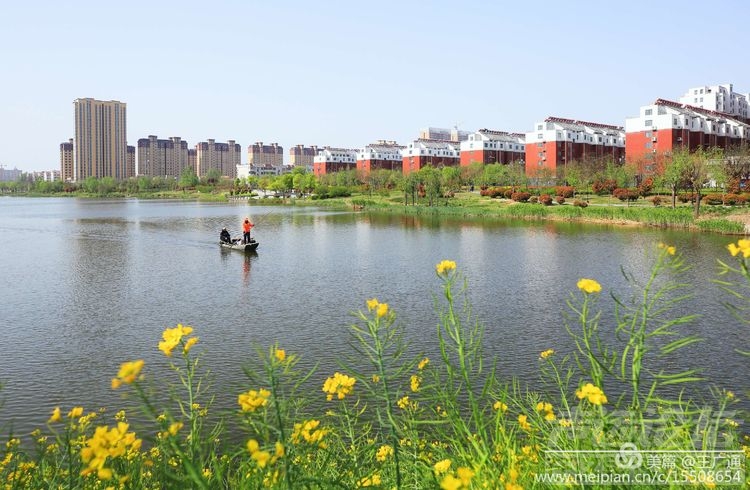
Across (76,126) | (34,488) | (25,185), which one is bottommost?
(34,488)

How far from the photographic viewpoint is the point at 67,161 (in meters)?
194

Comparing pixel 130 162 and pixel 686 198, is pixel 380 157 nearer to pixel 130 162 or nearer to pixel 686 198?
pixel 686 198

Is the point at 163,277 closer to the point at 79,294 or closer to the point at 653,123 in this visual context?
the point at 79,294

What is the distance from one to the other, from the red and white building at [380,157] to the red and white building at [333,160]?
302 inches

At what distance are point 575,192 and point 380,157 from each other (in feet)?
198

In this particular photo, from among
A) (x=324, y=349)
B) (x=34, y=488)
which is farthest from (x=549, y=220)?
(x=34, y=488)

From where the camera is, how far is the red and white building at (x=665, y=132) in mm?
65562

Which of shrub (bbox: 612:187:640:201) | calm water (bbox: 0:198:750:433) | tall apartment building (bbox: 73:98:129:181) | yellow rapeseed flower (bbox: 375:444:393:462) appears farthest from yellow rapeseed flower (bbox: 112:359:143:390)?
tall apartment building (bbox: 73:98:129:181)

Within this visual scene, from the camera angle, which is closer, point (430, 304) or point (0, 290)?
point (430, 304)

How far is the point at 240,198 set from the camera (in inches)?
4257

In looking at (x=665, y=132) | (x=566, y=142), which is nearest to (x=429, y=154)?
(x=566, y=142)

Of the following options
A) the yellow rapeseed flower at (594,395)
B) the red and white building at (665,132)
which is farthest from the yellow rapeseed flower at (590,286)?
the red and white building at (665,132)

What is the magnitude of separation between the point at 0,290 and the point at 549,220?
125 ft

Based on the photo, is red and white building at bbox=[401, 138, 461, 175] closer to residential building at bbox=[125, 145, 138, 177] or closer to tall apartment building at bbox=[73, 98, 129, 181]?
tall apartment building at bbox=[73, 98, 129, 181]
